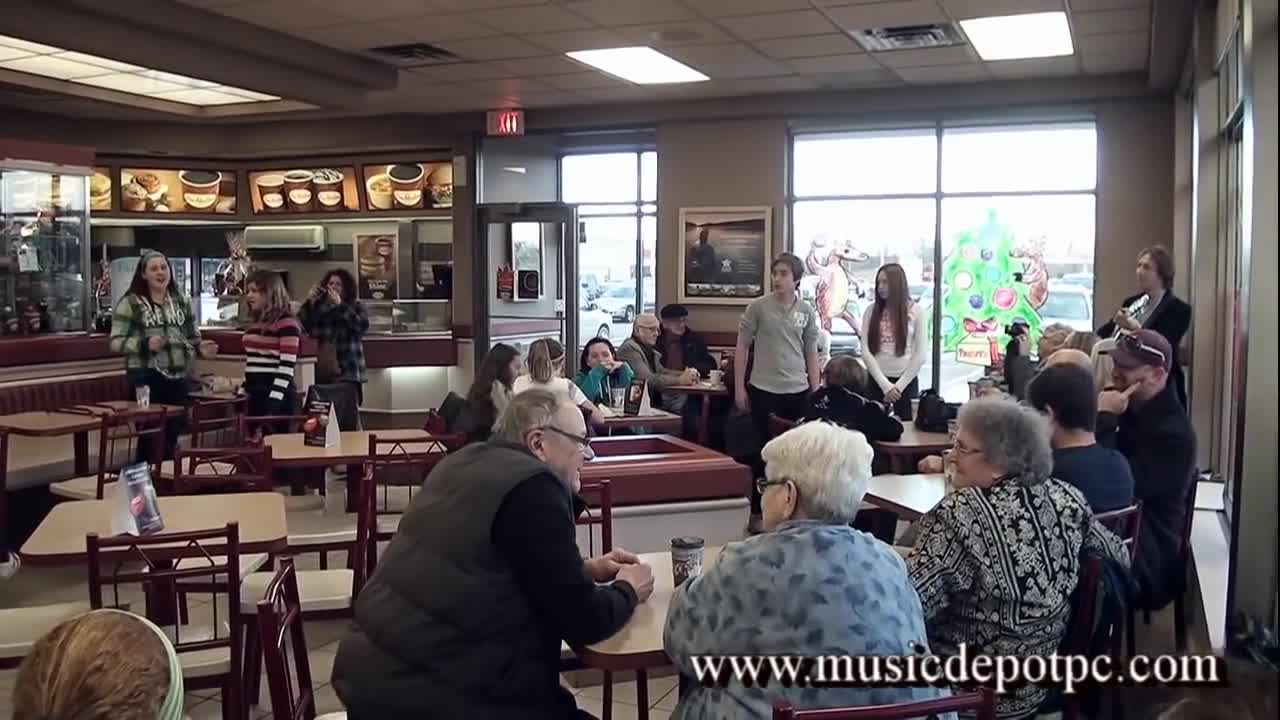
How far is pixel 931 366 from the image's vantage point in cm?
1011

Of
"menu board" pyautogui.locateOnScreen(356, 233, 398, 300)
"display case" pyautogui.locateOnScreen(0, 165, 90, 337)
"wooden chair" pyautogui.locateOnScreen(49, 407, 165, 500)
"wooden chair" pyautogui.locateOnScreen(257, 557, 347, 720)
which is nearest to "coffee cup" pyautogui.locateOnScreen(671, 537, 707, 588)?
"wooden chair" pyautogui.locateOnScreen(257, 557, 347, 720)

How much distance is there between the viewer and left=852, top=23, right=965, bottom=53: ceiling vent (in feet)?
24.6

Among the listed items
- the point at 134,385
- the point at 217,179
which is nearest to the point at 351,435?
the point at 134,385

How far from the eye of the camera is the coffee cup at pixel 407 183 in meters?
11.6

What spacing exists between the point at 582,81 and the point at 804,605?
25.7 ft

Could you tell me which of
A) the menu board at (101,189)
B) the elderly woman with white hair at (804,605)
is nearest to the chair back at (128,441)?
the elderly woman with white hair at (804,605)

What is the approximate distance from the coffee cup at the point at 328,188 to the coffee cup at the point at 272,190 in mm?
419

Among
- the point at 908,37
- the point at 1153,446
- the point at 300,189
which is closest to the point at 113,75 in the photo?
the point at 300,189

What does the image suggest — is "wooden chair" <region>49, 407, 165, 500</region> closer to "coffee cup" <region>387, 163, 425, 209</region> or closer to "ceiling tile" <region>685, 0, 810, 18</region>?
"ceiling tile" <region>685, 0, 810, 18</region>

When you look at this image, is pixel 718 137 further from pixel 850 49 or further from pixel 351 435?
pixel 351 435

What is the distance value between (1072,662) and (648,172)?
955cm

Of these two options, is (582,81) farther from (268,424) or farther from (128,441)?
(128,441)

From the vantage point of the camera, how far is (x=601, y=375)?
6.77m

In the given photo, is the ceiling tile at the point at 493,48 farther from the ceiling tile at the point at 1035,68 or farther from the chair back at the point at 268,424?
the ceiling tile at the point at 1035,68
